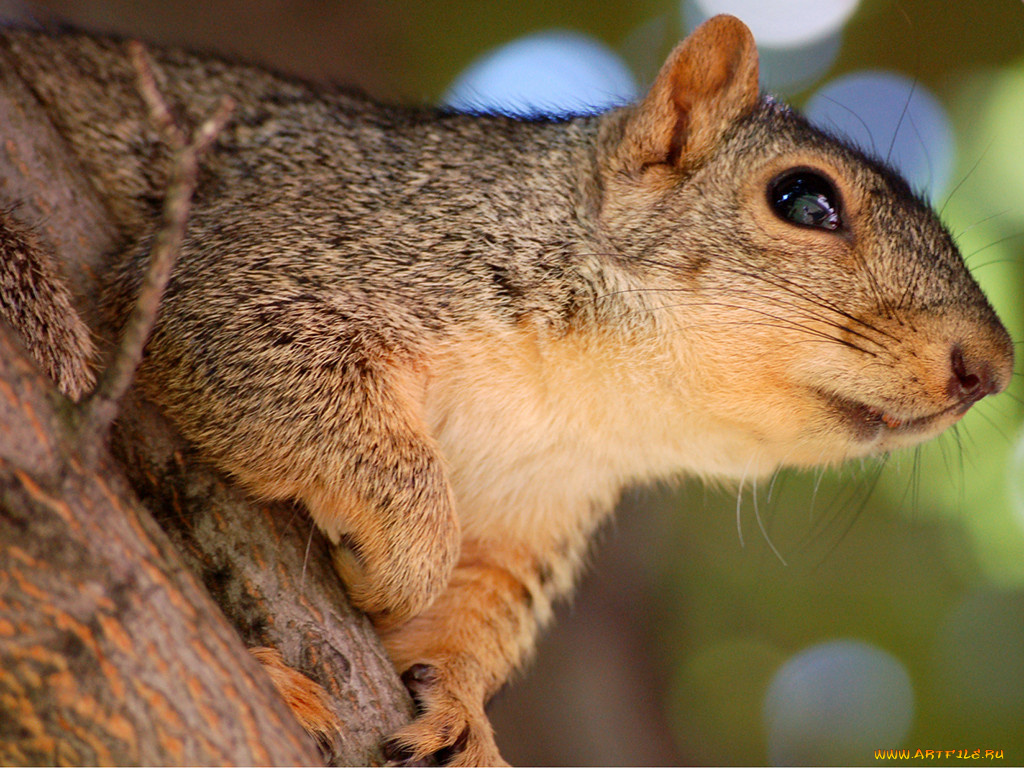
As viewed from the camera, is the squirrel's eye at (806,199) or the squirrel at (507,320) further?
the squirrel's eye at (806,199)

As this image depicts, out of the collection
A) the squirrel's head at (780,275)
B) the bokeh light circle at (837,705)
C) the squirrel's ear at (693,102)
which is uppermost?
the squirrel's ear at (693,102)

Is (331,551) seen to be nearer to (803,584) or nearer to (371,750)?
(371,750)

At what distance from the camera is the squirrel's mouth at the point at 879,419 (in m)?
2.00

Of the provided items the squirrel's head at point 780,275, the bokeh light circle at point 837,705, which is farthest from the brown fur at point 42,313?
the bokeh light circle at point 837,705

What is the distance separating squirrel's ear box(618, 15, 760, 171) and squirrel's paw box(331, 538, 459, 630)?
1111 mm

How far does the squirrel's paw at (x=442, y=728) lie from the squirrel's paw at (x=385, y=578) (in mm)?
194

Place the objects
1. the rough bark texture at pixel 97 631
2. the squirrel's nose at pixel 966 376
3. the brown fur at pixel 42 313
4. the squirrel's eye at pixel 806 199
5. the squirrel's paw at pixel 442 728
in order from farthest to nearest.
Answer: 1. the squirrel's eye at pixel 806 199
2. the squirrel's nose at pixel 966 376
3. the squirrel's paw at pixel 442 728
4. the brown fur at pixel 42 313
5. the rough bark texture at pixel 97 631

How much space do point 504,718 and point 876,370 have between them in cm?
236

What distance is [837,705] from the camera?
3.68 m

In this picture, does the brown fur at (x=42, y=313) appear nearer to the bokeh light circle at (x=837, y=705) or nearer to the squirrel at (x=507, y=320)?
the squirrel at (x=507, y=320)

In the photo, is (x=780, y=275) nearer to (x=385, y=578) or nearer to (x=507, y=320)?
(x=507, y=320)

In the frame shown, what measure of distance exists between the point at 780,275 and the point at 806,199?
9.1 inches

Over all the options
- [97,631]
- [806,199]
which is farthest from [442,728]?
[806,199]

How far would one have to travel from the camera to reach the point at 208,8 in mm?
4078
